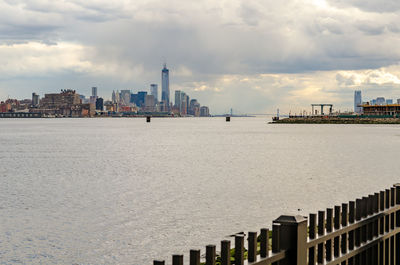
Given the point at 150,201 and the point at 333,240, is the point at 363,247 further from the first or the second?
the point at 150,201

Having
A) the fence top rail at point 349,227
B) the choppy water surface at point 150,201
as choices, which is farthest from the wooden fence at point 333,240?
the choppy water surface at point 150,201

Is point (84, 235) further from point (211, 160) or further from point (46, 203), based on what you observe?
point (211, 160)

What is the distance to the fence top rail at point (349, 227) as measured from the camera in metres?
6.97

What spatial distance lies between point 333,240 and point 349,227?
500mm

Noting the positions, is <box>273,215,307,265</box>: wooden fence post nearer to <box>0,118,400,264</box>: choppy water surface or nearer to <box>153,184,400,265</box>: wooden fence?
<box>153,184,400,265</box>: wooden fence

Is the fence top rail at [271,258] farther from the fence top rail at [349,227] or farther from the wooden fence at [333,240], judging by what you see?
the fence top rail at [349,227]

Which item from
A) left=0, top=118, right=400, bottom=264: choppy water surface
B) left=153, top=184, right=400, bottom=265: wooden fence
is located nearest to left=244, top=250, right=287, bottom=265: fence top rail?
left=153, top=184, right=400, bottom=265: wooden fence

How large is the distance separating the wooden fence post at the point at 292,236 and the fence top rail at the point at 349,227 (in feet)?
1.16

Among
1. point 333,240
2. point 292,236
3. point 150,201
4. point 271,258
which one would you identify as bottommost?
point 150,201

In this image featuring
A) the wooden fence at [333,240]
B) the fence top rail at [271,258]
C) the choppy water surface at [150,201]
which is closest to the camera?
the wooden fence at [333,240]

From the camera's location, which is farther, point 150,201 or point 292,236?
point 150,201

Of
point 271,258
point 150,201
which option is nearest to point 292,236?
point 271,258

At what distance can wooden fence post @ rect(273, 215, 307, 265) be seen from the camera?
20.7 feet

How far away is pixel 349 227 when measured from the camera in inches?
307
